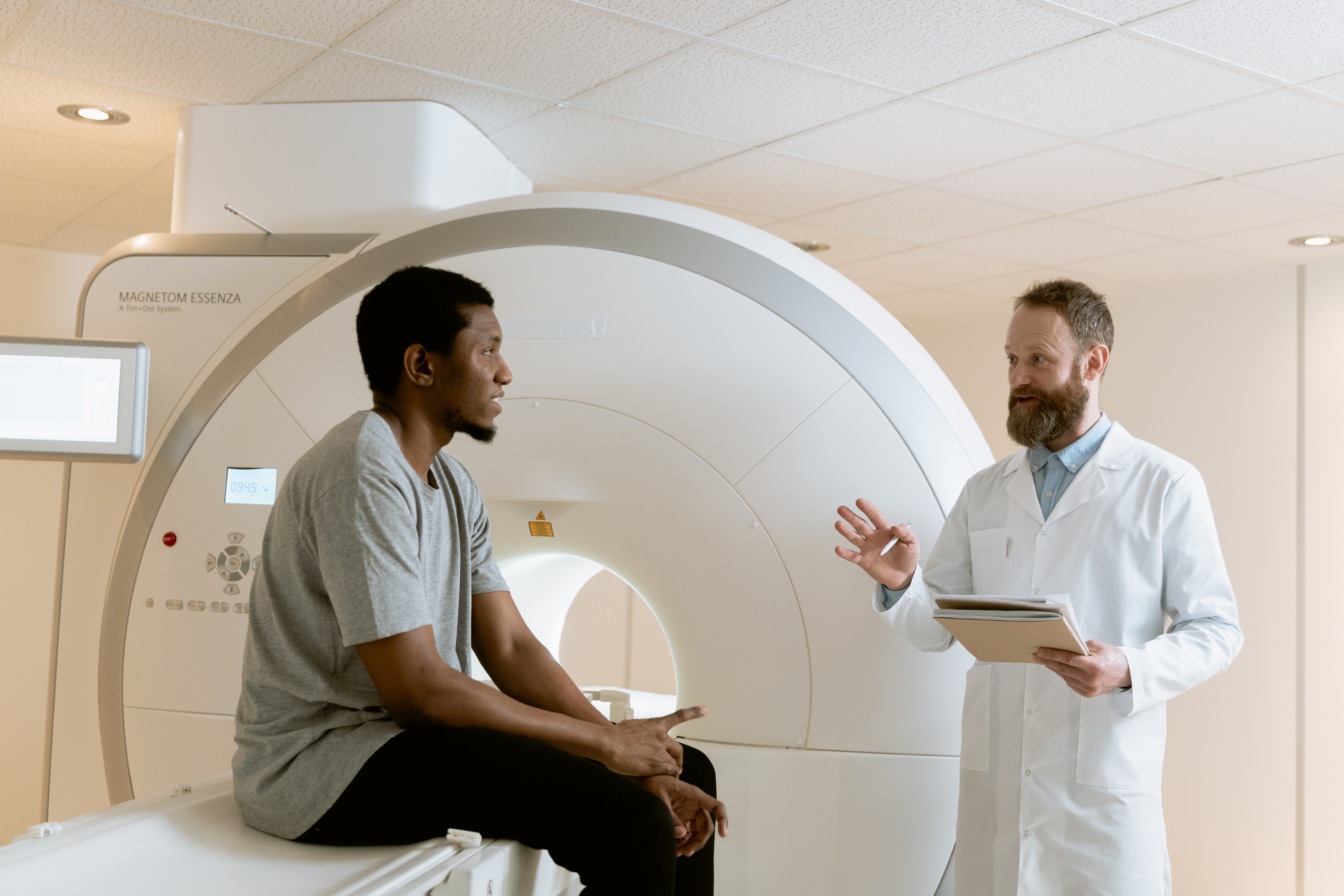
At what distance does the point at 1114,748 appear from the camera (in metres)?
1.69

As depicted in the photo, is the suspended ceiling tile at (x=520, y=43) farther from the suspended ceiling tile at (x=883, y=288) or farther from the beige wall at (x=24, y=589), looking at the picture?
the beige wall at (x=24, y=589)

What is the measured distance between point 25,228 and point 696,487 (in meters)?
3.08

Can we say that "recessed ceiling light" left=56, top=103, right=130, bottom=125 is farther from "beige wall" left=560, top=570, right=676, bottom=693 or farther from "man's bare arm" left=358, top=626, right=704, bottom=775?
"beige wall" left=560, top=570, right=676, bottom=693

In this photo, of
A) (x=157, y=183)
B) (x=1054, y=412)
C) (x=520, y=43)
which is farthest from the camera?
(x=157, y=183)

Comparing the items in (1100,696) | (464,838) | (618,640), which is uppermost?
(1100,696)

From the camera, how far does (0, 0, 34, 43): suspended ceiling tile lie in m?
2.13

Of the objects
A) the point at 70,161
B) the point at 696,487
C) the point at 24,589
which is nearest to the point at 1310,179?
the point at 696,487

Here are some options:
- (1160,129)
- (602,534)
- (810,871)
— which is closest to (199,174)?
(602,534)

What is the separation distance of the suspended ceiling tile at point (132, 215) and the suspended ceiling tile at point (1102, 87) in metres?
2.56

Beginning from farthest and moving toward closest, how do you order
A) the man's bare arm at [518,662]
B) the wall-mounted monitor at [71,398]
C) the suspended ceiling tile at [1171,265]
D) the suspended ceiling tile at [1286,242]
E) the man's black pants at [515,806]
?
the suspended ceiling tile at [1171,265] < the suspended ceiling tile at [1286,242] < the wall-mounted monitor at [71,398] < the man's bare arm at [518,662] < the man's black pants at [515,806]

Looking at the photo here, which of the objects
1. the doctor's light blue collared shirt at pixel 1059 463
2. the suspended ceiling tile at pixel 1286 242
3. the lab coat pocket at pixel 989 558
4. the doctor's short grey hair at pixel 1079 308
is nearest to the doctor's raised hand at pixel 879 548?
the lab coat pocket at pixel 989 558

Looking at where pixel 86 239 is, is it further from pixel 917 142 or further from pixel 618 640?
pixel 917 142

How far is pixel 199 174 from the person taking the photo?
2.64 m

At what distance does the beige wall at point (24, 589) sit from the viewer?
12.8 feet
